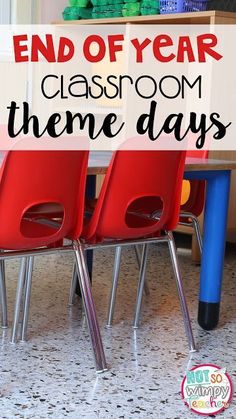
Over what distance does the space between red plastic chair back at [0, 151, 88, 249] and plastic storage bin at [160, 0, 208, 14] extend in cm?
214

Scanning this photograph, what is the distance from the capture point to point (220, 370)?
2.20 metres

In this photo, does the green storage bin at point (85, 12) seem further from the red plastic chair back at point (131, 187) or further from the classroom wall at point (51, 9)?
the red plastic chair back at point (131, 187)

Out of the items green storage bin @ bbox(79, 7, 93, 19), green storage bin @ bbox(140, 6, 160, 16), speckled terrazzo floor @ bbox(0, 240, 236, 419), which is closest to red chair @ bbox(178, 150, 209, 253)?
speckled terrazzo floor @ bbox(0, 240, 236, 419)

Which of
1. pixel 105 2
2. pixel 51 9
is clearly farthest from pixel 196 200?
pixel 51 9

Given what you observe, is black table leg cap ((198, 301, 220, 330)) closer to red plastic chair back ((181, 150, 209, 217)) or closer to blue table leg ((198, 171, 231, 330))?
blue table leg ((198, 171, 231, 330))

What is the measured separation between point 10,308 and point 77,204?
0.83 metres

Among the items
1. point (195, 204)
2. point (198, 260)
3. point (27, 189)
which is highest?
point (27, 189)

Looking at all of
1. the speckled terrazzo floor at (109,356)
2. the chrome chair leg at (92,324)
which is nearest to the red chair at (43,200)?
the chrome chair leg at (92,324)

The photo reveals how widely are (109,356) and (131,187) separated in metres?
0.57

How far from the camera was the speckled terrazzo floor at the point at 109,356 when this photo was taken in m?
2.11

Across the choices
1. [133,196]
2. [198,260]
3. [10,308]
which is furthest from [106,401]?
[198,260]

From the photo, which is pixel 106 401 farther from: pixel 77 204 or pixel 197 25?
pixel 197 25

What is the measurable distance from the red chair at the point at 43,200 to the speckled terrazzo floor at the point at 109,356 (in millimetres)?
146

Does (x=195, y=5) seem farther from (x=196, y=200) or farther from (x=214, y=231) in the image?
(x=214, y=231)
